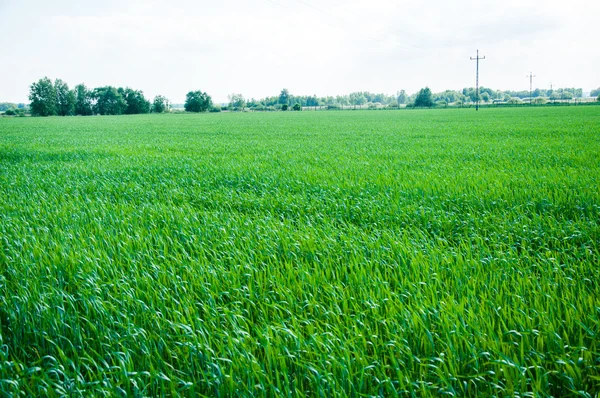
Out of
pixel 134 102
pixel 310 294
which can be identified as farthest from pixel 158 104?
pixel 310 294

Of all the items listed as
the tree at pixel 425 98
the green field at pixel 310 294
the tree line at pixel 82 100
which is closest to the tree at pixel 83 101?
the tree line at pixel 82 100

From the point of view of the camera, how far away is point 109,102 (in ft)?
433

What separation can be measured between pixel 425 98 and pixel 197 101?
84.6 m

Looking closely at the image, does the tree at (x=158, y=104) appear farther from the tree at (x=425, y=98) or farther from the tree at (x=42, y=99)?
the tree at (x=425, y=98)

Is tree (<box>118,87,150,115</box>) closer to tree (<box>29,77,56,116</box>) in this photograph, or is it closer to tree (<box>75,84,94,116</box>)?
tree (<box>75,84,94,116</box>)

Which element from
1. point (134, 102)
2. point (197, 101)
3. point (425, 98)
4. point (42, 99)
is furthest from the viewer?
point (197, 101)

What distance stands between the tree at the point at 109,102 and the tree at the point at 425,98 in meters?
103

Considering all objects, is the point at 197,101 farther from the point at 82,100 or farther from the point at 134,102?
the point at 82,100

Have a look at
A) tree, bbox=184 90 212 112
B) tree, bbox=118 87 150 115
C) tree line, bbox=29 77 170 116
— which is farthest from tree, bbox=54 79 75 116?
tree, bbox=184 90 212 112

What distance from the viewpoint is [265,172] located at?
35.2 feet

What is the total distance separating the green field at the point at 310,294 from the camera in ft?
8.19

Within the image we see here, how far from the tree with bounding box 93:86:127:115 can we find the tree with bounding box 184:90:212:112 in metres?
24.9

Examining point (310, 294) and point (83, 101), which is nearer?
point (310, 294)

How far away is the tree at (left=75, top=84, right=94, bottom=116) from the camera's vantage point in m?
134
